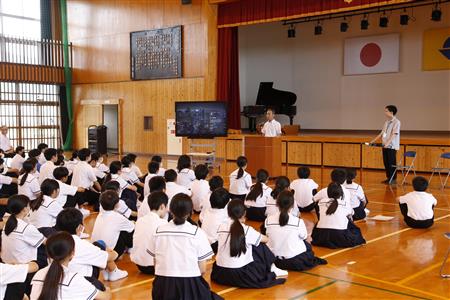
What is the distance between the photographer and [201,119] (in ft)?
40.4

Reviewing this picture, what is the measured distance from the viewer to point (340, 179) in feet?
20.3

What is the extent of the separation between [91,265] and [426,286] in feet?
8.87

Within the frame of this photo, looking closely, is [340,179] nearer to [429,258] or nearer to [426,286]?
[429,258]

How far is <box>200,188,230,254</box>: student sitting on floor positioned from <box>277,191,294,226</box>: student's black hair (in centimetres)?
53

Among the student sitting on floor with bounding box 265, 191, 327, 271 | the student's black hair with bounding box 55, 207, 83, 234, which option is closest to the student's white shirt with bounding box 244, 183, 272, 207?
the student sitting on floor with bounding box 265, 191, 327, 271

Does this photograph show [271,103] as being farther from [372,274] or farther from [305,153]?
[372,274]

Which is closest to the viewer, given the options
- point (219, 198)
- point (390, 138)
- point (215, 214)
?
point (219, 198)

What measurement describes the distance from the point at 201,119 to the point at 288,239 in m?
7.92

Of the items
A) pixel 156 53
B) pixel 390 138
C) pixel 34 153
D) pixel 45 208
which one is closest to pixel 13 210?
pixel 45 208

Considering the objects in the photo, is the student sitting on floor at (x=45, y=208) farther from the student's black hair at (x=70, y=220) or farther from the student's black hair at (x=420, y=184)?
the student's black hair at (x=420, y=184)

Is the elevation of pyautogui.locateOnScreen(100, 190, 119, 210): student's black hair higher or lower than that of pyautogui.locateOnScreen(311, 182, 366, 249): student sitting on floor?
higher

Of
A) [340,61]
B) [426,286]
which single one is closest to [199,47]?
[340,61]

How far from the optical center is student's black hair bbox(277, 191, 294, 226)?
4.42m

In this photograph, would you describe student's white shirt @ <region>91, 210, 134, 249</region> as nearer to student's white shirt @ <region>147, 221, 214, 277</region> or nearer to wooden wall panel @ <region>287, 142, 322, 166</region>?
student's white shirt @ <region>147, 221, 214, 277</region>
